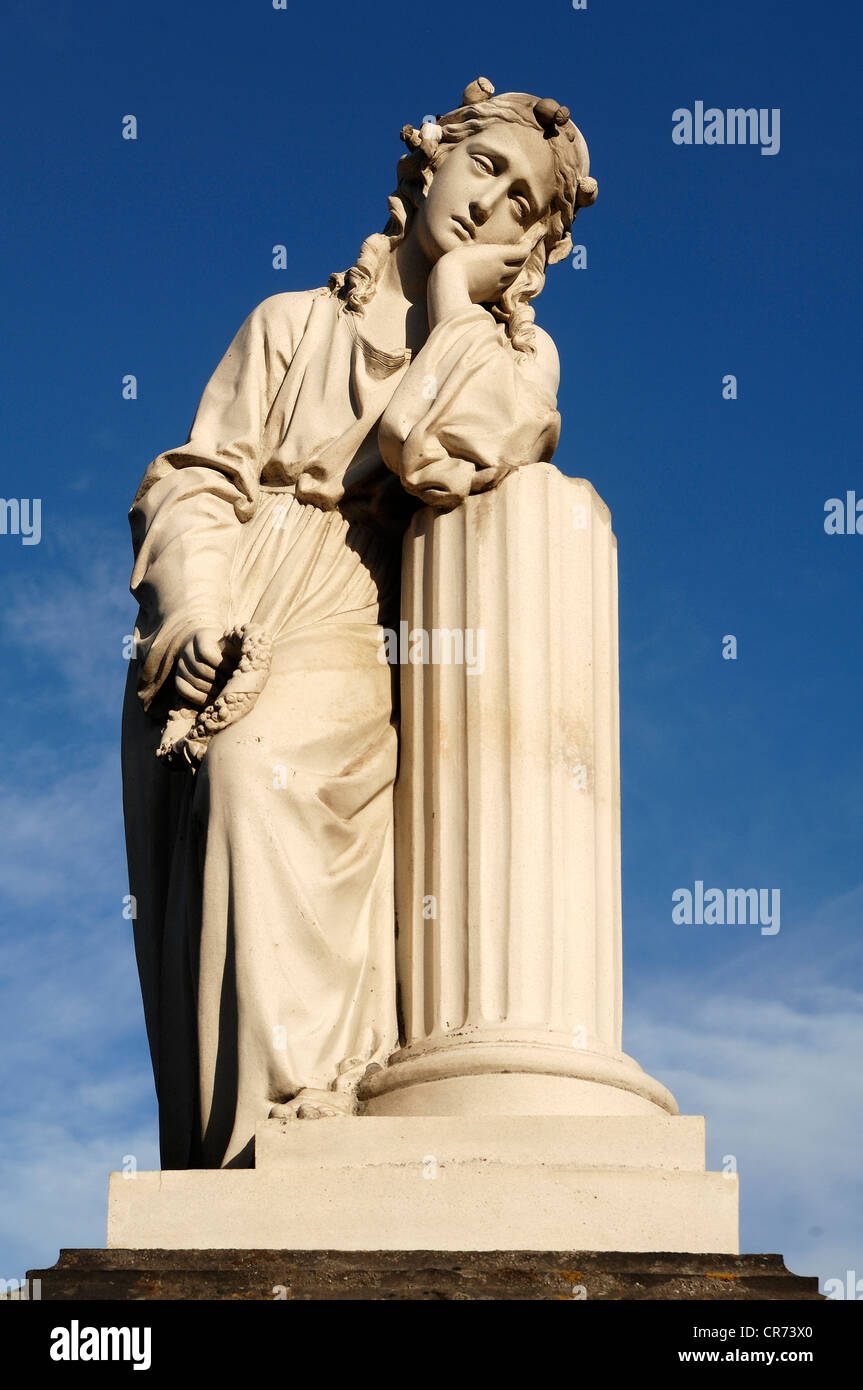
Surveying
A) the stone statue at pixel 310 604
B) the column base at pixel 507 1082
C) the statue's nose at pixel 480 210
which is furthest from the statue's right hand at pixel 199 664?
the statue's nose at pixel 480 210

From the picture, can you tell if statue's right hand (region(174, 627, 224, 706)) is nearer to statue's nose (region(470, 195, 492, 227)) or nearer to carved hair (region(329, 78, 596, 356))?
carved hair (region(329, 78, 596, 356))

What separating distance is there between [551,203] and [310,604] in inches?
98.4

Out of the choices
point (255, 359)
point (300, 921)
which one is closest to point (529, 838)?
point (300, 921)

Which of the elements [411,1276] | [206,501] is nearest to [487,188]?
[206,501]

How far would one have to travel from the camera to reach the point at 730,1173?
28.0 ft

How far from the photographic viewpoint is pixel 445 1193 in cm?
835

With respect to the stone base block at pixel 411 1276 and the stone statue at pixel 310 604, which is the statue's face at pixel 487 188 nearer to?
the stone statue at pixel 310 604

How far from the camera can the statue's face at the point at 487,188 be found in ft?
36.3

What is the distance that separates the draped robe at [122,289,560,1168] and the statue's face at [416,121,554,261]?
54cm

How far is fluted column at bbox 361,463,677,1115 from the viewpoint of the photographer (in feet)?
29.6

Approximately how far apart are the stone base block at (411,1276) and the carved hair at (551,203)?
4.84 metres

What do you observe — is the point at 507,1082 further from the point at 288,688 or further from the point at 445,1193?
the point at 288,688

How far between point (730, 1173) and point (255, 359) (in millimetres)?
4734
